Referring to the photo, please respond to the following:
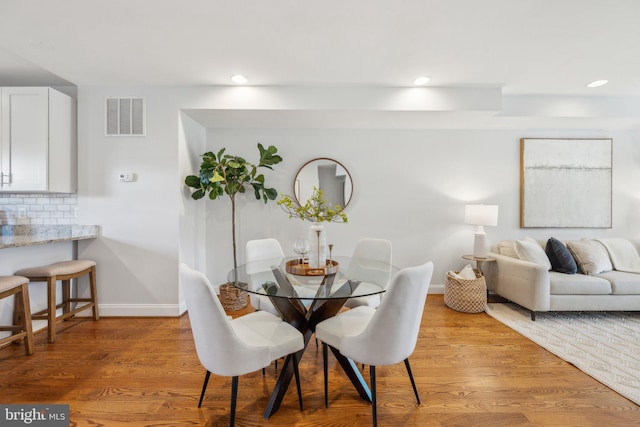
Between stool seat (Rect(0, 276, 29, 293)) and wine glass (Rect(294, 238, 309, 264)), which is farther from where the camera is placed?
wine glass (Rect(294, 238, 309, 264))

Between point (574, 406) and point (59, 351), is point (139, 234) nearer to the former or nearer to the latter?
point (59, 351)

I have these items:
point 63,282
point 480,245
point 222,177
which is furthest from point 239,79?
point 480,245

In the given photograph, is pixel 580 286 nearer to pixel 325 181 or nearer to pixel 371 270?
pixel 371 270

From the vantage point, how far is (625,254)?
3.41m

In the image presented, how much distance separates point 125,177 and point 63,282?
48.6 inches

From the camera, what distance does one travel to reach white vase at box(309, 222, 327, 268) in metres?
2.10

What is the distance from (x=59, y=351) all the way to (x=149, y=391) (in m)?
1.12

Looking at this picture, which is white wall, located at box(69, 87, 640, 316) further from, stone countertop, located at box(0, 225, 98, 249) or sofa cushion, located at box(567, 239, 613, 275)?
stone countertop, located at box(0, 225, 98, 249)

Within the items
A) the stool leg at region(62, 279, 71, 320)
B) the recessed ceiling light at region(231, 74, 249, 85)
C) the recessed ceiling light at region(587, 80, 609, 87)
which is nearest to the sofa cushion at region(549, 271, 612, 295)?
the recessed ceiling light at region(587, 80, 609, 87)

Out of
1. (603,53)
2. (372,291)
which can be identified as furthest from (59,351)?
(603,53)

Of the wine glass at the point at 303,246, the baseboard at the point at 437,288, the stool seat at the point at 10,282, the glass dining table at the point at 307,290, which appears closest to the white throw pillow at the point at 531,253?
the baseboard at the point at 437,288

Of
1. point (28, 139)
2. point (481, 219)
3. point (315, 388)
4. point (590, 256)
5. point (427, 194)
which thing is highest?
point (28, 139)

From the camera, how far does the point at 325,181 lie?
12.5 feet

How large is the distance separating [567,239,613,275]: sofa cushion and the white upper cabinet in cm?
558
